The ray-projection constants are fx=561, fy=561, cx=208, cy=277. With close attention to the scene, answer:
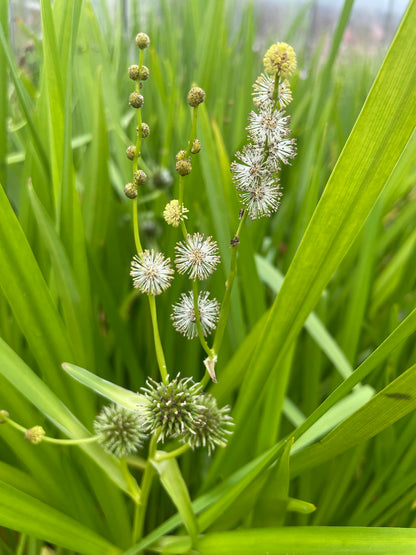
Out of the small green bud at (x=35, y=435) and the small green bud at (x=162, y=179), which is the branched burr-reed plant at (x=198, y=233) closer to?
the small green bud at (x=35, y=435)

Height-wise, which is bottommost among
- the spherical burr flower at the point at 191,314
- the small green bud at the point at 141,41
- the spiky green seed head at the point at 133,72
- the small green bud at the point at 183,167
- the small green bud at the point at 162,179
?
the spherical burr flower at the point at 191,314

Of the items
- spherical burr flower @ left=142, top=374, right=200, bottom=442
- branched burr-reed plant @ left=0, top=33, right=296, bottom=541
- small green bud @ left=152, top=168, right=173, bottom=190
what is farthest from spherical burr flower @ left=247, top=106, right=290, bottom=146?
small green bud @ left=152, top=168, right=173, bottom=190

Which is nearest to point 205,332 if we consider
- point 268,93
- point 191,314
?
point 191,314

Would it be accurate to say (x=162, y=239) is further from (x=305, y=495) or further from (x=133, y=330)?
(x=305, y=495)

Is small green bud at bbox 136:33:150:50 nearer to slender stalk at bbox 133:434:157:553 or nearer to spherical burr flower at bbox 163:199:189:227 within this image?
spherical burr flower at bbox 163:199:189:227

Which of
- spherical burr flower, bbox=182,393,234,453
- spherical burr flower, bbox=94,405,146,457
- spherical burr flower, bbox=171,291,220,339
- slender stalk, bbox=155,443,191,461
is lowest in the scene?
slender stalk, bbox=155,443,191,461

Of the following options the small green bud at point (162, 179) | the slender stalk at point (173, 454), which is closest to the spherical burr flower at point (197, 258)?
the slender stalk at point (173, 454)

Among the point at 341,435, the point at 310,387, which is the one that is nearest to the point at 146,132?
the point at 341,435
